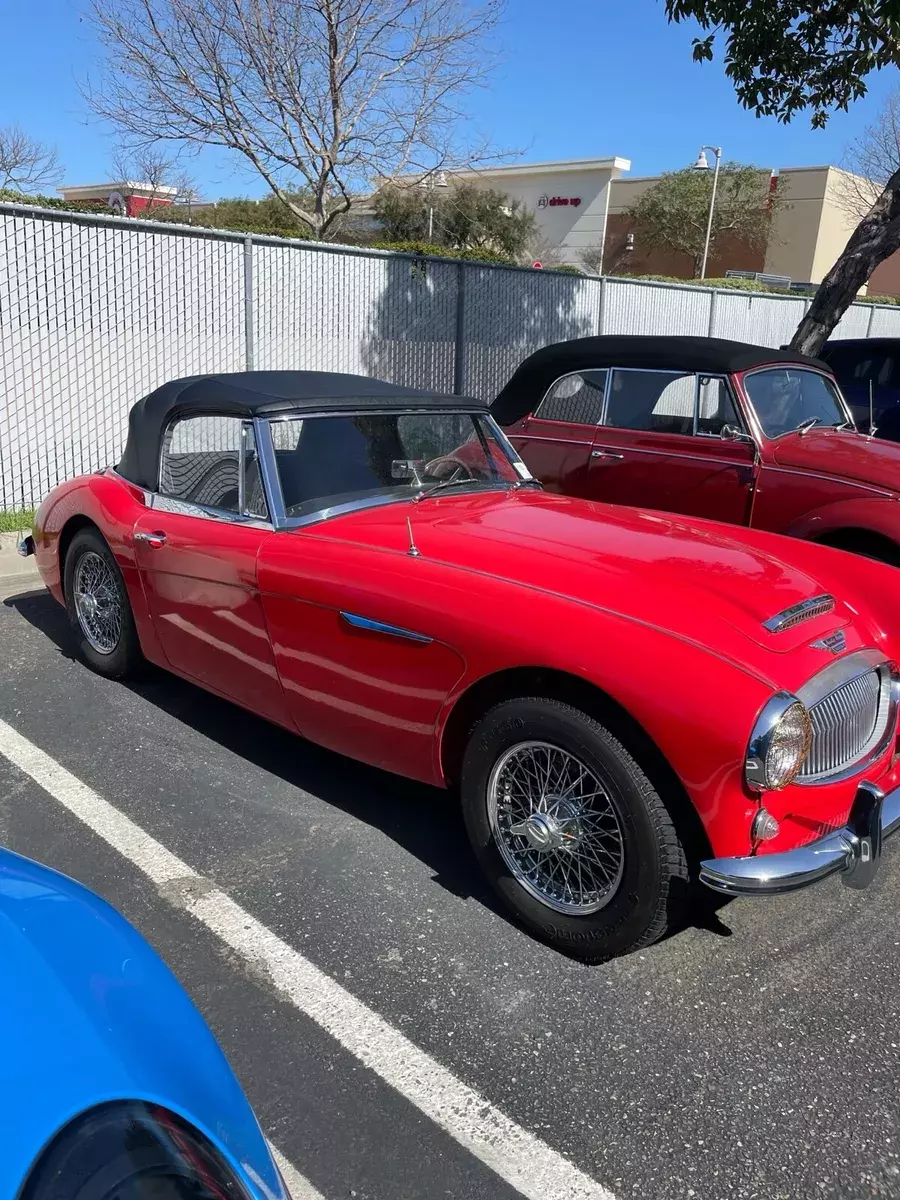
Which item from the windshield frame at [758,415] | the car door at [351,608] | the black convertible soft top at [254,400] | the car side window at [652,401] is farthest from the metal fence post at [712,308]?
the car door at [351,608]

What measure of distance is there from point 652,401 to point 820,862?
4240 millimetres

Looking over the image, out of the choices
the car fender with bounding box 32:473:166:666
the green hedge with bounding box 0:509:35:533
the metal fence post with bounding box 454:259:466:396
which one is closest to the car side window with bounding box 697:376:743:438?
the car fender with bounding box 32:473:166:666

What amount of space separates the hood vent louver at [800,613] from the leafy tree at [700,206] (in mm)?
45542

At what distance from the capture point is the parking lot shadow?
3078 millimetres

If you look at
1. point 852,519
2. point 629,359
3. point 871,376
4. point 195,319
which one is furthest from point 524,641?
point 871,376

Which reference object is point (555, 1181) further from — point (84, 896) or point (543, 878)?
point (84, 896)

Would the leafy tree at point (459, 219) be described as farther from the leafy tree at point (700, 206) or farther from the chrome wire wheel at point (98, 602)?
the chrome wire wheel at point (98, 602)

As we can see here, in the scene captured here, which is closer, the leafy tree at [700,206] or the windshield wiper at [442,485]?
the windshield wiper at [442,485]

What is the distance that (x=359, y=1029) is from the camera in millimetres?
2414

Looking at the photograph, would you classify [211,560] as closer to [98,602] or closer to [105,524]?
[105,524]

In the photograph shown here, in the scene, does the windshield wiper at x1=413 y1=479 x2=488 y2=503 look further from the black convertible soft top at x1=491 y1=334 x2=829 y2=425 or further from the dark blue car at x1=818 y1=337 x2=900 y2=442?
the dark blue car at x1=818 y1=337 x2=900 y2=442

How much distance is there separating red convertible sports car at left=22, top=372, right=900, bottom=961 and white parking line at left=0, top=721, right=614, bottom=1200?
0.59m

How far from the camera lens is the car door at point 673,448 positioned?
18.7 feet

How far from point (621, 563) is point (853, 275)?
290 inches
